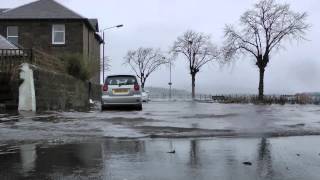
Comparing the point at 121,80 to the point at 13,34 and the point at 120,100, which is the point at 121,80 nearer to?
the point at 120,100

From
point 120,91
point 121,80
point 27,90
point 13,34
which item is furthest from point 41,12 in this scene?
point 27,90

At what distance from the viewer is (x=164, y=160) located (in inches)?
349

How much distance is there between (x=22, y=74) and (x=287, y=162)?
1457 centimetres

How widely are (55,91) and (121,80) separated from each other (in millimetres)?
2947

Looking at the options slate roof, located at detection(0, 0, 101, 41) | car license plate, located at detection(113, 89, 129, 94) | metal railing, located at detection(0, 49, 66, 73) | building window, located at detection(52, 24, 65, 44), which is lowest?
car license plate, located at detection(113, 89, 129, 94)

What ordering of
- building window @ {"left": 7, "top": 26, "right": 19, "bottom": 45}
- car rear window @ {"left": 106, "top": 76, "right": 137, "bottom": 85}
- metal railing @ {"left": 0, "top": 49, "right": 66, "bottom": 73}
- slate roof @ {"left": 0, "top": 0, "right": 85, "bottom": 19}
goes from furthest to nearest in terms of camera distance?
building window @ {"left": 7, "top": 26, "right": 19, "bottom": 45}
slate roof @ {"left": 0, "top": 0, "right": 85, "bottom": 19}
car rear window @ {"left": 106, "top": 76, "right": 137, "bottom": 85}
metal railing @ {"left": 0, "top": 49, "right": 66, "bottom": 73}

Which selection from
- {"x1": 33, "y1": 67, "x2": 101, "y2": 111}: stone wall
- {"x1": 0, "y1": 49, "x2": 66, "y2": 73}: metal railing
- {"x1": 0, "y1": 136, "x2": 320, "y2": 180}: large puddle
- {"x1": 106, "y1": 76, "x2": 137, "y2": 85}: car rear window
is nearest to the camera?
{"x1": 0, "y1": 136, "x2": 320, "y2": 180}: large puddle

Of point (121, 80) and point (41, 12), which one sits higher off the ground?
point (41, 12)

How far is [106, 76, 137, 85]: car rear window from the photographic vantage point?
82.9 feet

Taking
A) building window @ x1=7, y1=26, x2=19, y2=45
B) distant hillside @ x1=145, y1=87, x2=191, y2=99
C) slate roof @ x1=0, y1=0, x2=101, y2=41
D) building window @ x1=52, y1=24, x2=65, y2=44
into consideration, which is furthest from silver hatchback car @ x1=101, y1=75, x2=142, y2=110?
distant hillside @ x1=145, y1=87, x2=191, y2=99

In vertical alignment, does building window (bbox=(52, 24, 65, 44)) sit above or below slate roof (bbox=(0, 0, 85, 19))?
below

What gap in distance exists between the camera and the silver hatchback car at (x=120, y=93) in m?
24.9

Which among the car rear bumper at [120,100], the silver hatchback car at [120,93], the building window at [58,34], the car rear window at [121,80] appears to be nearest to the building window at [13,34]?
the building window at [58,34]

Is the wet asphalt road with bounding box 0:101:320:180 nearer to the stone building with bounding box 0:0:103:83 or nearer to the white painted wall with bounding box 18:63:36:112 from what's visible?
the white painted wall with bounding box 18:63:36:112
